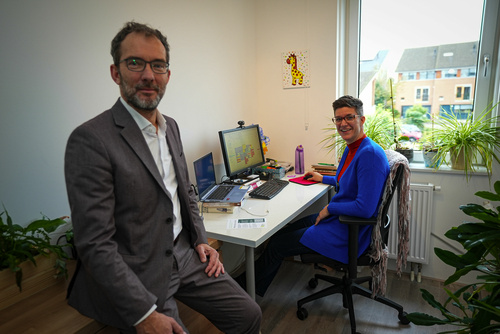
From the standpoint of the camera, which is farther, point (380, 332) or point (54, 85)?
point (380, 332)

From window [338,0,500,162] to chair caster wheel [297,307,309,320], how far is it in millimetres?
1750

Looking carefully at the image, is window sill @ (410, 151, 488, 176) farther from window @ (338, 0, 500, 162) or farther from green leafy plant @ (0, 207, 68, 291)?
green leafy plant @ (0, 207, 68, 291)

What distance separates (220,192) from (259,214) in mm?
357

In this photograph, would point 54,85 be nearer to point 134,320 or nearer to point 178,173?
point 178,173

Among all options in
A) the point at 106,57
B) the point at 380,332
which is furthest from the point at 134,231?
the point at 380,332

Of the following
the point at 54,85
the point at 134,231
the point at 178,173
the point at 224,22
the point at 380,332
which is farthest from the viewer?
A: the point at 224,22

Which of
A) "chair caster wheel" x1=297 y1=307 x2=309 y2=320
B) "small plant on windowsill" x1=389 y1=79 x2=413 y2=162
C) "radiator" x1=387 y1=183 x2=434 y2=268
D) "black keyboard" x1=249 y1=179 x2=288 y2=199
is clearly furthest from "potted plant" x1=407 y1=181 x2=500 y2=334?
"small plant on windowsill" x1=389 y1=79 x2=413 y2=162

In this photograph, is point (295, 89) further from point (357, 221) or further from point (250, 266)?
point (250, 266)

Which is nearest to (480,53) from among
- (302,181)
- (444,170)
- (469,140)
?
(469,140)

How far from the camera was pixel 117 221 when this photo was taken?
3.80ft

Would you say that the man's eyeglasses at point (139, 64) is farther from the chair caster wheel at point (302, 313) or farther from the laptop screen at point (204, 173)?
the chair caster wheel at point (302, 313)

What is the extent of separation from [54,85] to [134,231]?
36.0 inches

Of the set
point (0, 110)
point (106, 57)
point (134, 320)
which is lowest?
point (134, 320)

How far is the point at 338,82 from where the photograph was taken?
2.87 metres
